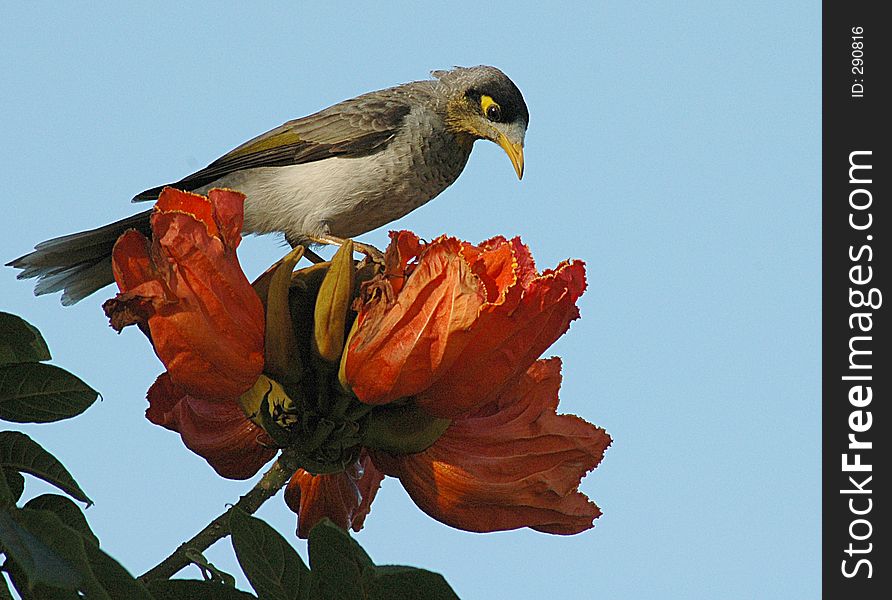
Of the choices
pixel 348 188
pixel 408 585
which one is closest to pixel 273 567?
pixel 408 585

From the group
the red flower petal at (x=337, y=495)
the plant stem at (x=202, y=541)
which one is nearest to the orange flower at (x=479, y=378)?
the red flower petal at (x=337, y=495)

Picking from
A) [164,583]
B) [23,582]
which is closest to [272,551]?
[164,583]

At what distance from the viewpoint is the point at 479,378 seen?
6.81ft

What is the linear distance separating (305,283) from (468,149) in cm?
401

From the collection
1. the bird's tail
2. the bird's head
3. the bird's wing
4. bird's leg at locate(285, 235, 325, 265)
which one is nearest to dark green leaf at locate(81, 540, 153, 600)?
the bird's tail

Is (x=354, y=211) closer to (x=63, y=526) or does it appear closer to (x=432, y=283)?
(x=432, y=283)

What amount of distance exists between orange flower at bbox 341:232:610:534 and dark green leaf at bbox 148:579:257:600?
0.43 metres

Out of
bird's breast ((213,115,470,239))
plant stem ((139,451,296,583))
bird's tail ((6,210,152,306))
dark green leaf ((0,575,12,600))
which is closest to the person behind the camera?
dark green leaf ((0,575,12,600))

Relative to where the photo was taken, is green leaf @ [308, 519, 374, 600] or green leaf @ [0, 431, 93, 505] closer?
green leaf @ [308, 519, 374, 600]

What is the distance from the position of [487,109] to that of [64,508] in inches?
166

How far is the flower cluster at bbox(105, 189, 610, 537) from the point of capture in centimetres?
203

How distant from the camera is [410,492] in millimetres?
2297

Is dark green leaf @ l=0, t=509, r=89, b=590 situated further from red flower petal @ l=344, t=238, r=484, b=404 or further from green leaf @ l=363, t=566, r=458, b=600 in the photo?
red flower petal @ l=344, t=238, r=484, b=404

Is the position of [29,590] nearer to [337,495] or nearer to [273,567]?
[273,567]
